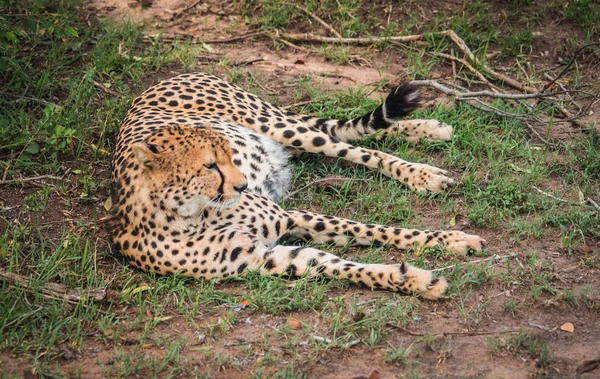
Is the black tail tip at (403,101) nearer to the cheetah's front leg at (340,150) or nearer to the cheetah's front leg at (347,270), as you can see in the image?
the cheetah's front leg at (340,150)

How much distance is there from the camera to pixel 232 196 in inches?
187

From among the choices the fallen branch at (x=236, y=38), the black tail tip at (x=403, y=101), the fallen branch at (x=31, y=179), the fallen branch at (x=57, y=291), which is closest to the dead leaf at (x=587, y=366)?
the black tail tip at (x=403, y=101)

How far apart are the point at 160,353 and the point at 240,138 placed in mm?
1933

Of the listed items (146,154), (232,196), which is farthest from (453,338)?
(146,154)

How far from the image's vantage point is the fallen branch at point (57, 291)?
4586mm

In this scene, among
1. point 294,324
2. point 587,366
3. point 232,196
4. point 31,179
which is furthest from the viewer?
point 31,179

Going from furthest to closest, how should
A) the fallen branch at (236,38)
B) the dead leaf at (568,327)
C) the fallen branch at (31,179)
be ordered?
the fallen branch at (236,38) → the fallen branch at (31,179) → the dead leaf at (568,327)

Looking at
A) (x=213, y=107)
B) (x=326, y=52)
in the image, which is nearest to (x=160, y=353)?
(x=213, y=107)

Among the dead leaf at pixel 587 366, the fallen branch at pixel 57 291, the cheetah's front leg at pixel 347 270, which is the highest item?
the dead leaf at pixel 587 366

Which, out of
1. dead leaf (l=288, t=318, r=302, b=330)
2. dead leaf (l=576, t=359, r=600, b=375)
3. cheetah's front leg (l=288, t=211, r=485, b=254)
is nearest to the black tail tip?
cheetah's front leg (l=288, t=211, r=485, b=254)

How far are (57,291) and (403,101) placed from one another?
8.98 ft

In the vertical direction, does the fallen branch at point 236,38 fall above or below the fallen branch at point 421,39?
below

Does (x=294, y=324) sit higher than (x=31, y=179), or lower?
higher

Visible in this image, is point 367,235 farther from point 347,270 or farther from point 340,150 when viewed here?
point 340,150
